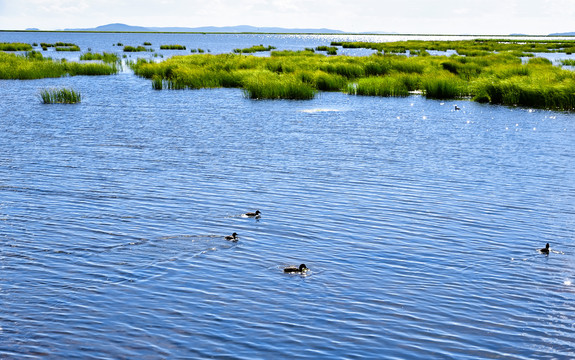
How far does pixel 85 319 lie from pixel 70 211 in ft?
24.5

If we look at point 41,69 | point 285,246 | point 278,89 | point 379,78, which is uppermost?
point 41,69

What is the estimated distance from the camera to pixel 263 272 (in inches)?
516

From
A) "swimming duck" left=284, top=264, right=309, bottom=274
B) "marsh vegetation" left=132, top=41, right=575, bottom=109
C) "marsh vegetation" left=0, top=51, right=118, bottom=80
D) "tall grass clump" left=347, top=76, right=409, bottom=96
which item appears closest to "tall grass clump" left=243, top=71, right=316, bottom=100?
"marsh vegetation" left=132, top=41, right=575, bottom=109

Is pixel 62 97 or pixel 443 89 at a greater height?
pixel 443 89

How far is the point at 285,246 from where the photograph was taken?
1488 cm

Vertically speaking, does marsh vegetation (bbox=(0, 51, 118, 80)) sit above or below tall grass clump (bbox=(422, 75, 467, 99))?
above

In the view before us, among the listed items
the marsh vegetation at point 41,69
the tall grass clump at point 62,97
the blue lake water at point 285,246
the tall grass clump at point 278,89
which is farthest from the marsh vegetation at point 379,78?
the blue lake water at point 285,246

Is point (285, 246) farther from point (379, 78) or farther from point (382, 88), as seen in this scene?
point (379, 78)

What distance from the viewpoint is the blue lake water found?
10203 mm

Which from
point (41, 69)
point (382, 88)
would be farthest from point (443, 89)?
point (41, 69)

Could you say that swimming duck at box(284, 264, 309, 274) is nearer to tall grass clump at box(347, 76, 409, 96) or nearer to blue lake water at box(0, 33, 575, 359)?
blue lake water at box(0, 33, 575, 359)

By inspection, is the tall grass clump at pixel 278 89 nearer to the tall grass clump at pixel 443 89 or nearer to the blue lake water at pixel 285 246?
the tall grass clump at pixel 443 89

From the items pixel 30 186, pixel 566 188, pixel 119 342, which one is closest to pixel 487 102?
pixel 566 188

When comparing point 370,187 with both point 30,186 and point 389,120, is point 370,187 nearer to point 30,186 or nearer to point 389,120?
point 30,186
